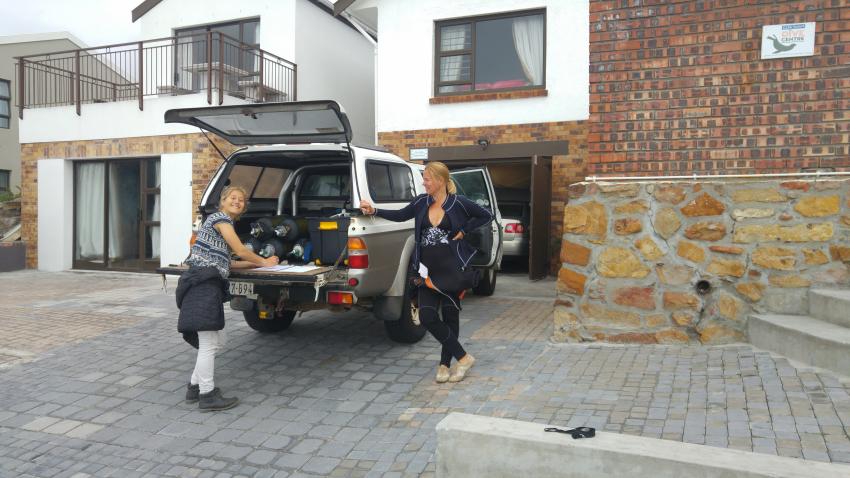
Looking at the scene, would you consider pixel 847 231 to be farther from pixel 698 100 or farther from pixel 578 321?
pixel 578 321

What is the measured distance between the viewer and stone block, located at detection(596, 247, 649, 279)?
576 cm

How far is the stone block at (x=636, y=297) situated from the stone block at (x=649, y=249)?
28 centimetres

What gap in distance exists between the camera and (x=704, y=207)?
5602mm

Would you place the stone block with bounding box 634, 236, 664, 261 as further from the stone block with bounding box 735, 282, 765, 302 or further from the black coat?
the black coat

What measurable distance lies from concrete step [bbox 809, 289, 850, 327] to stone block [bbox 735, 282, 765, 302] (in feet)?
1.19

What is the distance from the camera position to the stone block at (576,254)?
5.93 meters

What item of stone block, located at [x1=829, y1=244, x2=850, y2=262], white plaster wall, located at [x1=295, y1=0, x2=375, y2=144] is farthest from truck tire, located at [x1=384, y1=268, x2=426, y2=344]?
white plaster wall, located at [x1=295, y1=0, x2=375, y2=144]

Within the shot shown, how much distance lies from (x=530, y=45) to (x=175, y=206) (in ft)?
24.1

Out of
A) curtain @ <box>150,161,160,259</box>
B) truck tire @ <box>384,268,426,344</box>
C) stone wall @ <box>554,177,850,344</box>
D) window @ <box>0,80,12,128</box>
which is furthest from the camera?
window @ <box>0,80,12,128</box>

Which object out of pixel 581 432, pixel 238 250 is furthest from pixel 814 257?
pixel 238 250

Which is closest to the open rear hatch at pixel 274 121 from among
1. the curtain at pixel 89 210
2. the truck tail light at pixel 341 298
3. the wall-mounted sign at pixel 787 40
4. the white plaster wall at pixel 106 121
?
the truck tail light at pixel 341 298

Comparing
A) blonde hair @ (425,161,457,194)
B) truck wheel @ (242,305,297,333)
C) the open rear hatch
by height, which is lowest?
truck wheel @ (242,305,297,333)

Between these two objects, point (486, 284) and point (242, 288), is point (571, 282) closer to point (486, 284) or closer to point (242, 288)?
point (242, 288)

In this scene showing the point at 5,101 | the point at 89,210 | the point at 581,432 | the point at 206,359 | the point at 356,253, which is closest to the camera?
the point at 581,432
